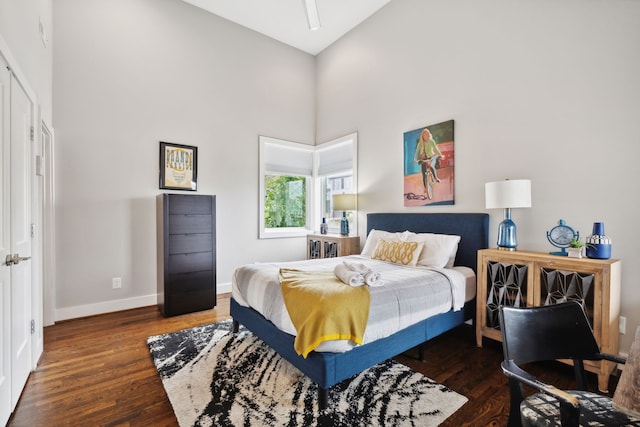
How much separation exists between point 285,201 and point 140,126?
228cm

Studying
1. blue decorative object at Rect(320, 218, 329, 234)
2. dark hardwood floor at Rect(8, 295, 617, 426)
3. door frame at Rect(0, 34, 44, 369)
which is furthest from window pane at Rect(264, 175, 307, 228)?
door frame at Rect(0, 34, 44, 369)

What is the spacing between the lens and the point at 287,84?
491cm

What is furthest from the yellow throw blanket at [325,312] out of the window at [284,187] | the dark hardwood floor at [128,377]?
the window at [284,187]

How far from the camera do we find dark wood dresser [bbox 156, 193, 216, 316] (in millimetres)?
3375

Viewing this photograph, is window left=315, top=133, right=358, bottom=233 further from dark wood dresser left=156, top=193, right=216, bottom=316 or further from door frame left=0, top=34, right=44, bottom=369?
door frame left=0, top=34, right=44, bottom=369

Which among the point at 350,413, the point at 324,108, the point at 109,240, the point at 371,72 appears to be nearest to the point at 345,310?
the point at 350,413

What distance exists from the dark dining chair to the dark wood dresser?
3.20 meters

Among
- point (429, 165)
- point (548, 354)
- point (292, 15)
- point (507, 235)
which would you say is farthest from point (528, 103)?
point (292, 15)

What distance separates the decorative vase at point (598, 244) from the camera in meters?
2.08

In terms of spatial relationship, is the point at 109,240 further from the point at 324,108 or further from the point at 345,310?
the point at 324,108

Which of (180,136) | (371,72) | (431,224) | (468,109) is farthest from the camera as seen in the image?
(371,72)

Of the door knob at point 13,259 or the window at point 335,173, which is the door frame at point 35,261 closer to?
the door knob at point 13,259

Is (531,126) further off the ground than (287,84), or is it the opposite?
(287,84)

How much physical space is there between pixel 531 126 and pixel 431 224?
4.24ft
